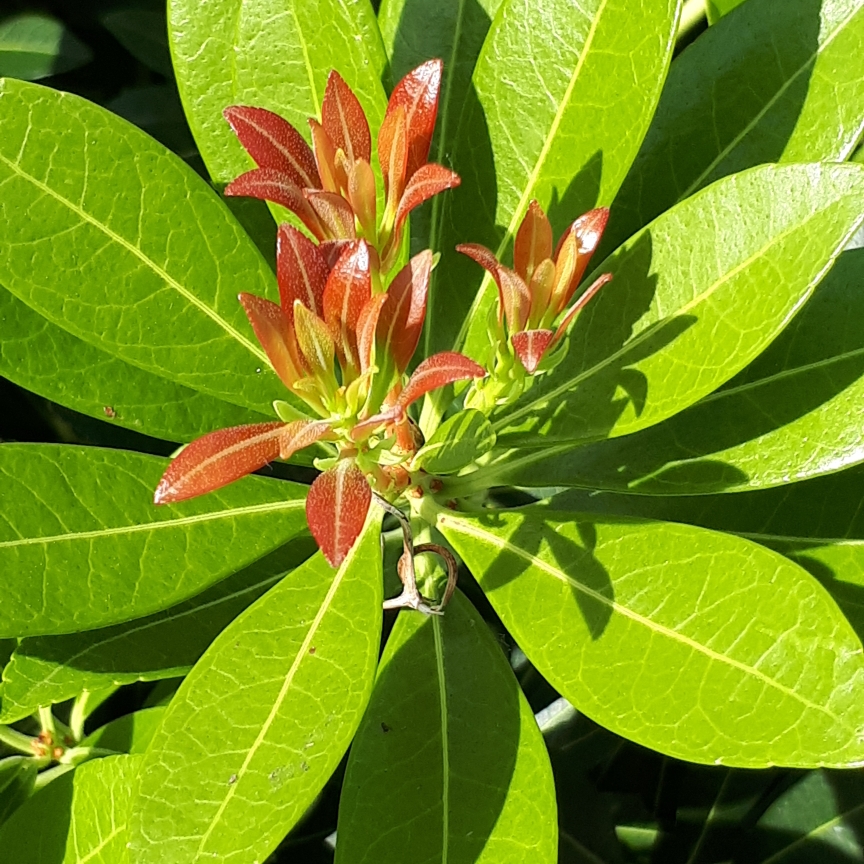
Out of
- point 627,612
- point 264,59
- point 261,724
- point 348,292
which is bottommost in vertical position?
point 627,612

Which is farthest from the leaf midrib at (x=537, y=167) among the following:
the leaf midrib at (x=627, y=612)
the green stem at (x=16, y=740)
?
the green stem at (x=16, y=740)

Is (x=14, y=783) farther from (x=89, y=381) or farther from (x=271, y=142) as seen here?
(x=271, y=142)

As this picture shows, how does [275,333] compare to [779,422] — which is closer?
[275,333]

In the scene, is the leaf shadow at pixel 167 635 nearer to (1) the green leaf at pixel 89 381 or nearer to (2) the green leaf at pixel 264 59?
(1) the green leaf at pixel 89 381

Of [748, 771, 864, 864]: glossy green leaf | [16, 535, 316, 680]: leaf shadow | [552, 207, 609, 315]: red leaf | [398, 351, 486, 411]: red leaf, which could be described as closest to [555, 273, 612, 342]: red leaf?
[552, 207, 609, 315]: red leaf

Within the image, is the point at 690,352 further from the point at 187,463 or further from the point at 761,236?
the point at 187,463

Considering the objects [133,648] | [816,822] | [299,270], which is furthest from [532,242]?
[816,822]
